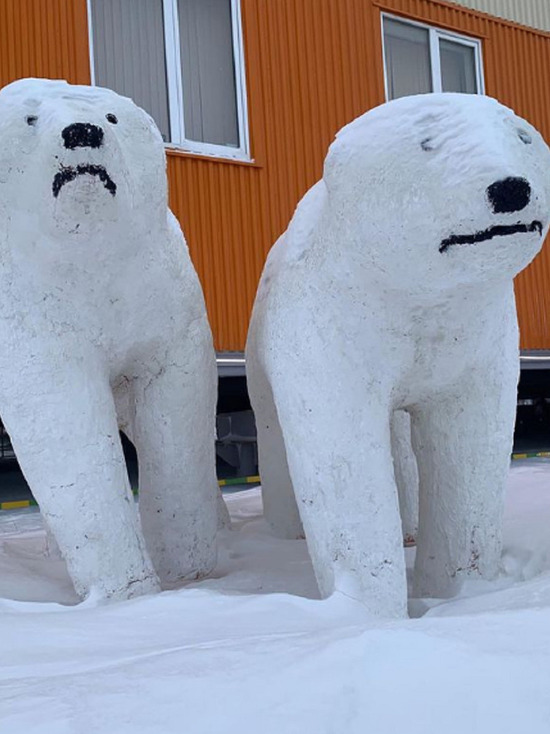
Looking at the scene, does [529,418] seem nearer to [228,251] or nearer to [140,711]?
[228,251]

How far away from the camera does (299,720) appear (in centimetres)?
79

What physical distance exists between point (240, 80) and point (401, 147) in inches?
137

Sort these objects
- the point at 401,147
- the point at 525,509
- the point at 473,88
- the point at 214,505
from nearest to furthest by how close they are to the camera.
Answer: the point at 401,147 < the point at 214,505 < the point at 525,509 < the point at 473,88

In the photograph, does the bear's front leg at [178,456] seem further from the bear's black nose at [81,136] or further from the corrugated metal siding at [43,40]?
the corrugated metal siding at [43,40]

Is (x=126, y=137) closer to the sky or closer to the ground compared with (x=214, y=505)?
closer to the sky

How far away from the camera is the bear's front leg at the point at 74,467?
1.67 meters

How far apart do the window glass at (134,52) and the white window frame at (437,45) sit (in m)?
1.49

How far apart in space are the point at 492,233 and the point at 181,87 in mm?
3486

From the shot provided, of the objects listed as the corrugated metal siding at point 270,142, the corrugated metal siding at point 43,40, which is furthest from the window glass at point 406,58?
the corrugated metal siding at point 43,40

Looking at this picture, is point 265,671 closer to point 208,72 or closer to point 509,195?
point 509,195

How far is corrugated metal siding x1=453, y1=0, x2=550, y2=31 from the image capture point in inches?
237

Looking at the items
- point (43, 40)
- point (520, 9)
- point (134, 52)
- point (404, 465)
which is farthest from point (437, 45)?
point (404, 465)

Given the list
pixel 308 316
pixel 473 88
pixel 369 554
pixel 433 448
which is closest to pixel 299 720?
pixel 369 554

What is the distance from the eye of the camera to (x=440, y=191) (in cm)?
145
